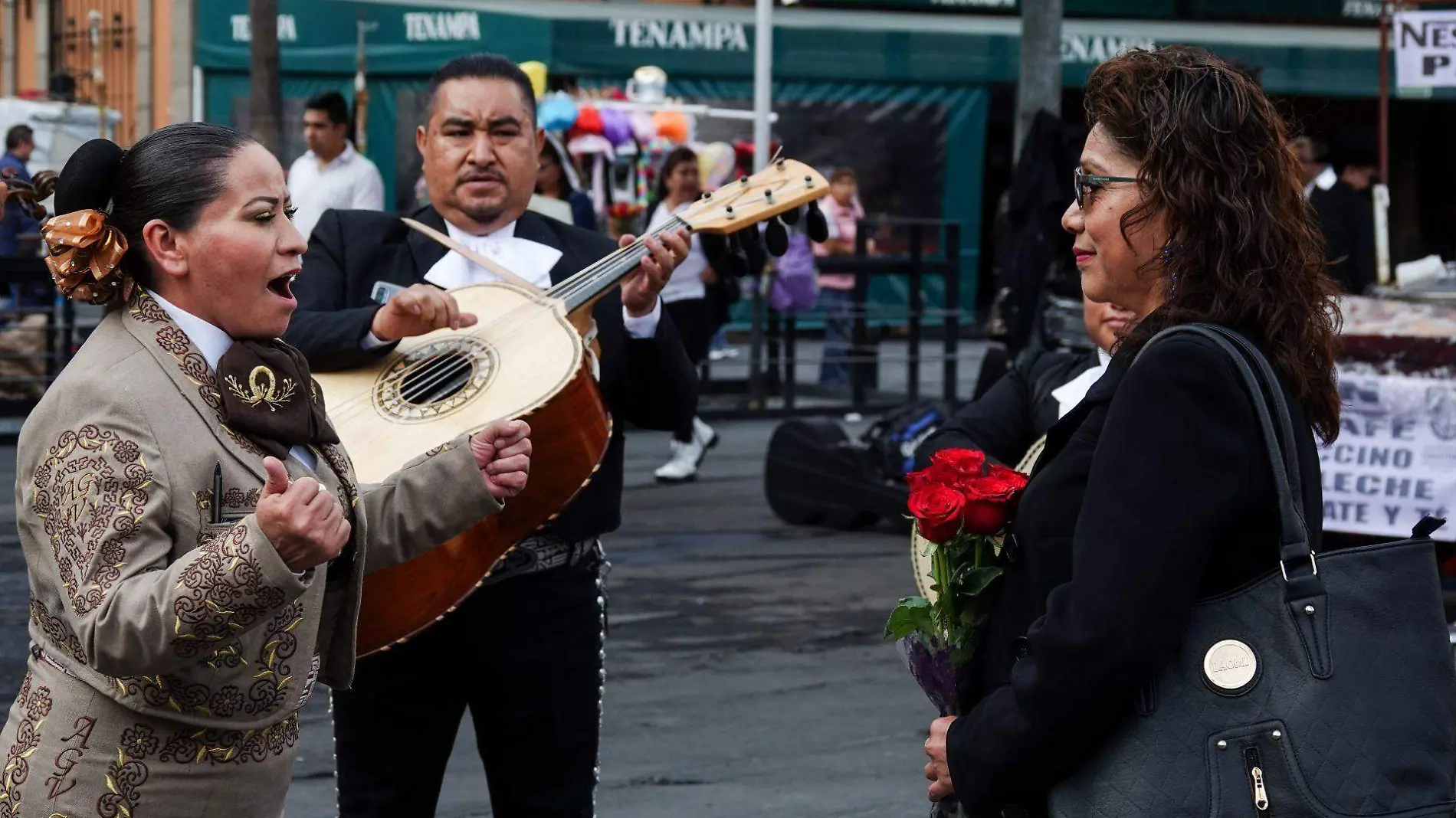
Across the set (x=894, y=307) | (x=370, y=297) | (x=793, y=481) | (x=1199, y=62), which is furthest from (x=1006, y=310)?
(x=1199, y=62)

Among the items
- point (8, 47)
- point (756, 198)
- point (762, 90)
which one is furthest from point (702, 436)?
point (8, 47)

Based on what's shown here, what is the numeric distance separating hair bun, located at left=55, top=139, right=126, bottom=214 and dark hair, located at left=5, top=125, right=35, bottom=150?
13.8 metres

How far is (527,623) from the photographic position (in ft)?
11.7

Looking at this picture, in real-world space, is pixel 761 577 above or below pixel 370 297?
below

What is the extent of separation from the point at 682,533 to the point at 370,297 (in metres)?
5.52

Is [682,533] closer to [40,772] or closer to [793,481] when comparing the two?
[793,481]

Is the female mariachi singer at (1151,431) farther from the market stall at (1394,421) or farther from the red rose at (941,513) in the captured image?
the market stall at (1394,421)

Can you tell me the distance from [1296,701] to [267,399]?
1384 mm

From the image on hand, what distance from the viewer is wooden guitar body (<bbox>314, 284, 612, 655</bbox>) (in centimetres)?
332

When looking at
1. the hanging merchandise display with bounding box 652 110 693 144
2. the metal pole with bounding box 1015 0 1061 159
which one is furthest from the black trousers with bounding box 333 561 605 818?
the hanging merchandise display with bounding box 652 110 693 144

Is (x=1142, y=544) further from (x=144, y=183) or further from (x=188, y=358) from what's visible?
(x=144, y=183)

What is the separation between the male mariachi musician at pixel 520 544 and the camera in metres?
3.56

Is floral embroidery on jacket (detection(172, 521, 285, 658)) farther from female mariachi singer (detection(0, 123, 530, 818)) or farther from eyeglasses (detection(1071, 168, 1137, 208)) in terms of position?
eyeglasses (detection(1071, 168, 1137, 208))

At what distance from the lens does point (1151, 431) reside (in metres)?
2.19
